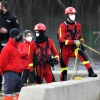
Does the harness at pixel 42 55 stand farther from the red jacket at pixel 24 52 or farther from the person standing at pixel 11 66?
the red jacket at pixel 24 52

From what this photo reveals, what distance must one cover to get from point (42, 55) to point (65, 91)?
1.81 meters

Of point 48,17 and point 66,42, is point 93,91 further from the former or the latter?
point 48,17

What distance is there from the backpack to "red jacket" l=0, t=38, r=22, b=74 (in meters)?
1.03

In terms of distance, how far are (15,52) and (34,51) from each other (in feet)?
3.77

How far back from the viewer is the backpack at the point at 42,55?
10375 mm

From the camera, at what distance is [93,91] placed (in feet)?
32.4

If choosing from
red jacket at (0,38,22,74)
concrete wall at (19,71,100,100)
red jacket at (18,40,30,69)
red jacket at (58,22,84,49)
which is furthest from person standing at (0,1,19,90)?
concrete wall at (19,71,100,100)

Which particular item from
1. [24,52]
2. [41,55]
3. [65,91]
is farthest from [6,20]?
[65,91]

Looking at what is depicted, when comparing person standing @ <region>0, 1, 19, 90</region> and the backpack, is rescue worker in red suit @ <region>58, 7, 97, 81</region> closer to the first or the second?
the backpack

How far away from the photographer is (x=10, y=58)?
9289 millimetres

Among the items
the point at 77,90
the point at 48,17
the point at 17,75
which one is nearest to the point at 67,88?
the point at 77,90

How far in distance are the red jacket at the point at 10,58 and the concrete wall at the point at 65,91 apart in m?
0.87

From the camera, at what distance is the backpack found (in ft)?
34.0

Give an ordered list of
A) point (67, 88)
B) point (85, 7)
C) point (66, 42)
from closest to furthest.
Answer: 1. point (67, 88)
2. point (66, 42)
3. point (85, 7)
